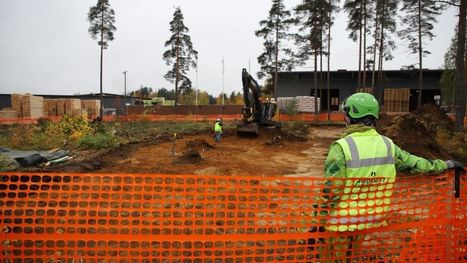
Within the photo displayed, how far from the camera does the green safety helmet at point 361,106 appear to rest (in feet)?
8.48

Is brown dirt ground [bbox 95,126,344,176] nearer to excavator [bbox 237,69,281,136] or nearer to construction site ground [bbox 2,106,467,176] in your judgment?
construction site ground [bbox 2,106,467,176]

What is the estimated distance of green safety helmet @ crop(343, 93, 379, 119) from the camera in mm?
2584

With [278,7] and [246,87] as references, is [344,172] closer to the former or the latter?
[246,87]

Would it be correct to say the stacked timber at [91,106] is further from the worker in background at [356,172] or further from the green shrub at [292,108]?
the worker in background at [356,172]

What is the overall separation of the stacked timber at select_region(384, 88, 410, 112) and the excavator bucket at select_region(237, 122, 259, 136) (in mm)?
28895

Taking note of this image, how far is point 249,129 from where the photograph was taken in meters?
18.6

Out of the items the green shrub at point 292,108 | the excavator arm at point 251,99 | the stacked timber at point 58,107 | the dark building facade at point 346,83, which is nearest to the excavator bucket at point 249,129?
the excavator arm at point 251,99

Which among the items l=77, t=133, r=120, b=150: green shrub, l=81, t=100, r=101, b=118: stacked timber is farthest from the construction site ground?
l=81, t=100, r=101, b=118: stacked timber

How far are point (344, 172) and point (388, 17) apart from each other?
35.0 meters

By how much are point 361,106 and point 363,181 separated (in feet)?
2.01

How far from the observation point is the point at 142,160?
1252 cm

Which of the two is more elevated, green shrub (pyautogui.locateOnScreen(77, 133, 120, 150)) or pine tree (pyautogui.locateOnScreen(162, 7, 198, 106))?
pine tree (pyautogui.locateOnScreen(162, 7, 198, 106))

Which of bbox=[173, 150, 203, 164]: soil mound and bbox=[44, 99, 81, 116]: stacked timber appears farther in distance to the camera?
bbox=[44, 99, 81, 116]: stacked timber

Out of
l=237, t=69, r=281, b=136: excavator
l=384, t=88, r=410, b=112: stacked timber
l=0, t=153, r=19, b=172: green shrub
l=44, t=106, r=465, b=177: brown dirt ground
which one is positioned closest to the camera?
l=0, t=153, r=19, b=172: green shrub
